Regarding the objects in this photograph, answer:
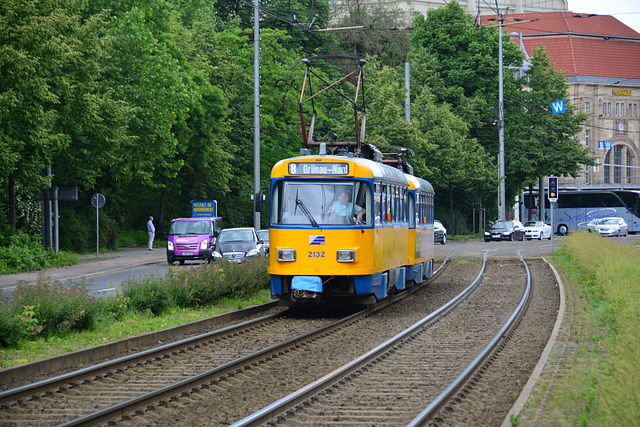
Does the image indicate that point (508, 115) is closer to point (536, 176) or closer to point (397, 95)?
point (536, 176)

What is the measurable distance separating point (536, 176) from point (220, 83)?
2823 cm

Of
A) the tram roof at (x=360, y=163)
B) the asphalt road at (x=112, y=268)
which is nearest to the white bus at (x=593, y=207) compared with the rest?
the asphalt road at (x=112, y=268)

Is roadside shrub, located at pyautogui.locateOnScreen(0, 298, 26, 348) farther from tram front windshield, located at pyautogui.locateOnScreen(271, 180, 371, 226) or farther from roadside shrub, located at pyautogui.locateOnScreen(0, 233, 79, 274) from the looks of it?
roadside shrub, located at pyautogui.locateOnScreen(0, 233, 79, 274)

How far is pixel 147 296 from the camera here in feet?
52.5

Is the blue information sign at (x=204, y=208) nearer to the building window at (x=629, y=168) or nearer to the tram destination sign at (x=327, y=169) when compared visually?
the tram destination sign at (x=327, y=169)

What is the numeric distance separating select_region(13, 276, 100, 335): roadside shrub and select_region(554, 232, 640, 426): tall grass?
7.78 metres

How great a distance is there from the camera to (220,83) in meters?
51.8

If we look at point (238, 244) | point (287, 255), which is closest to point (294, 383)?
point (287, 255)

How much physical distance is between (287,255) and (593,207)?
6072cm

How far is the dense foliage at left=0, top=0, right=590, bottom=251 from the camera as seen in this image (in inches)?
1132

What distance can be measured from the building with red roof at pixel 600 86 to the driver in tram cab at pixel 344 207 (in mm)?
87381

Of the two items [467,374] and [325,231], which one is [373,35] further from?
[467,374]

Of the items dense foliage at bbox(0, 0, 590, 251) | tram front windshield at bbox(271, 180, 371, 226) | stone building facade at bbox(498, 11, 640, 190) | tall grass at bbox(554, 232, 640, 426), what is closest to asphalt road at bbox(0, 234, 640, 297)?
dense foliage at bbox(0, 0, 590, 251)

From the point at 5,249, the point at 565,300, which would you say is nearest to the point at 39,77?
the point at 5,249
